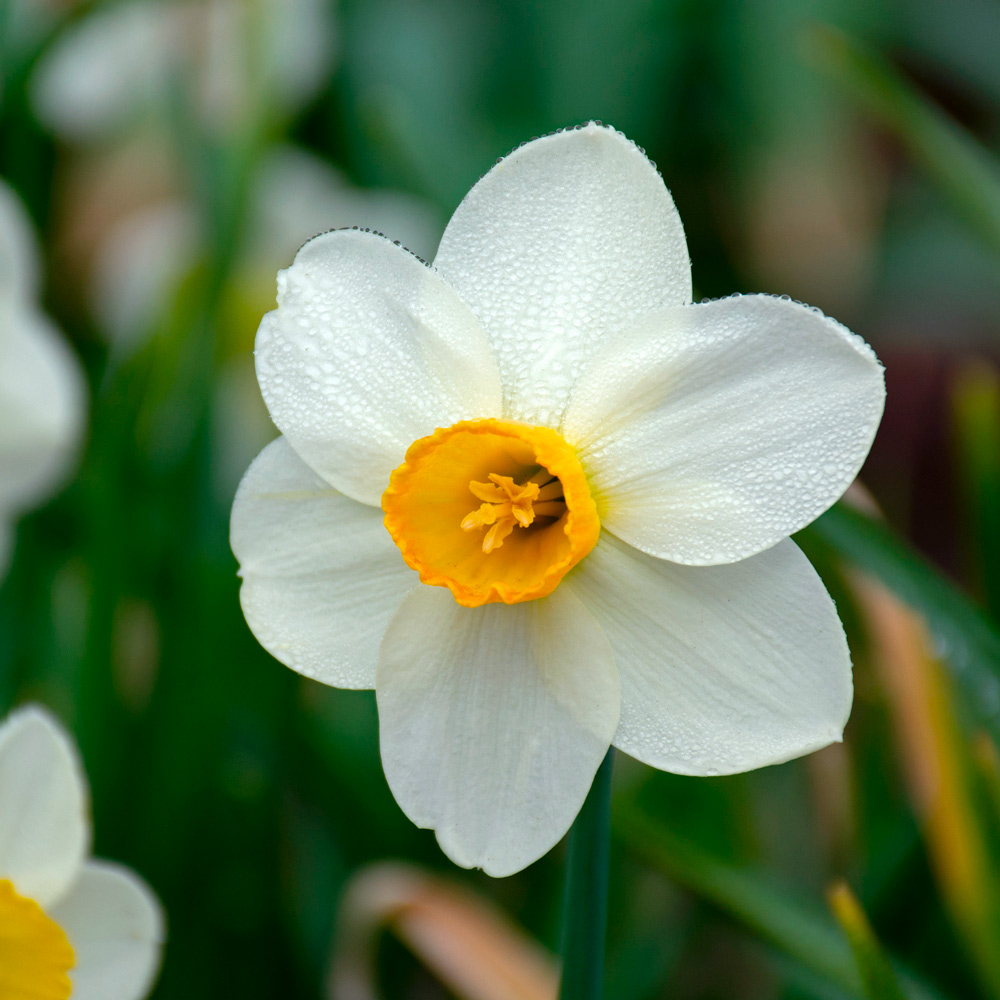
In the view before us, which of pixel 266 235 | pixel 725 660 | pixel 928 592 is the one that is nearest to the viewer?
pixel 725 660

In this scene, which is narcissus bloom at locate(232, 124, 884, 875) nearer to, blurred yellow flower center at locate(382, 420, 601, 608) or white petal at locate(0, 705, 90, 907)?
blurred yellow flower center at locate(382, 420, 601, 608)

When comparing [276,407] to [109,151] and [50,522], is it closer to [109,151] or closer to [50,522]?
[50,522]

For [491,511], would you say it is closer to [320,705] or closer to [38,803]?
[38,803]

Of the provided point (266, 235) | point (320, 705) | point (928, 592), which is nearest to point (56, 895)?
point (928, 592)

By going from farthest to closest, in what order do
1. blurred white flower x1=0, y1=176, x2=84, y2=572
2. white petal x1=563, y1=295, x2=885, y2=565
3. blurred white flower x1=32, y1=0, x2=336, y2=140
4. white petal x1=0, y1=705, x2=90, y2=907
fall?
blurred white flower x1=32, y1=0, x2=336, y2=140 → blurred white flower x1=0, y1=176, x2=84, y2=572 → white petal x1=0, y1=705, x2=90, y2=907 → white petal x1=563, y1=295, x2=885, y2=565

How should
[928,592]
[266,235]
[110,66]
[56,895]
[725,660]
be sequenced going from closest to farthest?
[725,660]
[56,895]
[928,592]
[266,235]
[110,66]

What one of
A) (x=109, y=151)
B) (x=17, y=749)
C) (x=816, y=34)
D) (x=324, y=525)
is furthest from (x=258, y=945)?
(x=109, y=151)

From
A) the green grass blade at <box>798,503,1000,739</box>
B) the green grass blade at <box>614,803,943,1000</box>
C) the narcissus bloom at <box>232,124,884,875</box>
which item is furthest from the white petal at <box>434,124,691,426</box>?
the green grass blade at <box>614,803,943,1000</box>
